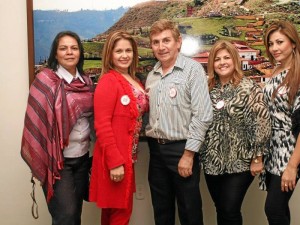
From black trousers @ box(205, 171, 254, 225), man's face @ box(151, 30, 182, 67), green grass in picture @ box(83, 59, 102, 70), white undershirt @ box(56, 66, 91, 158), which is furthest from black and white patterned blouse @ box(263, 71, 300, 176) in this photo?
green grass in picture @ box(83, 59, 102, 70)

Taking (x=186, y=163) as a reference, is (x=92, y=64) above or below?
above

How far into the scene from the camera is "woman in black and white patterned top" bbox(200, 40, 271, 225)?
1.61 m

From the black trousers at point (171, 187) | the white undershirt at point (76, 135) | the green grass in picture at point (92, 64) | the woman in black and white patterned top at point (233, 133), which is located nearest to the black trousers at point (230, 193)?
the woman in black and white patterned top at point (233, 133)

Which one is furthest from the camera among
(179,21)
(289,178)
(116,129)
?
(179,21)

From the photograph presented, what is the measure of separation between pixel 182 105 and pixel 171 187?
1.71ft

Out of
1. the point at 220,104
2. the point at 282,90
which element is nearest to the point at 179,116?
the point at 220,104

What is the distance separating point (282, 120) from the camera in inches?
62.0

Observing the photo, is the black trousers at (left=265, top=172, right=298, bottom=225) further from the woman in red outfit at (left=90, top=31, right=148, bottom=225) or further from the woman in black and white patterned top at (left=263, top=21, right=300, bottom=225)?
the woman in red outfit at (left=90, top=31, right=148, bottom=225)

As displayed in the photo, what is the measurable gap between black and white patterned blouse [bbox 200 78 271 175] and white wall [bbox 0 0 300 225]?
688 millimetres

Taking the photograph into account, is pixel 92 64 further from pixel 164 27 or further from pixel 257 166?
pixel 257 166

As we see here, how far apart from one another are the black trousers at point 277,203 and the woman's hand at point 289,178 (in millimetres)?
35

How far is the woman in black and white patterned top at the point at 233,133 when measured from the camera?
1.61 meters

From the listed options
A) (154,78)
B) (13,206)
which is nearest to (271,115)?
(154,78)

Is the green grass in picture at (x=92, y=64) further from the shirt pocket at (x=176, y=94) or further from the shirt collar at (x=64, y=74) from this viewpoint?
the shirt pocket at (x=176, y=94)
